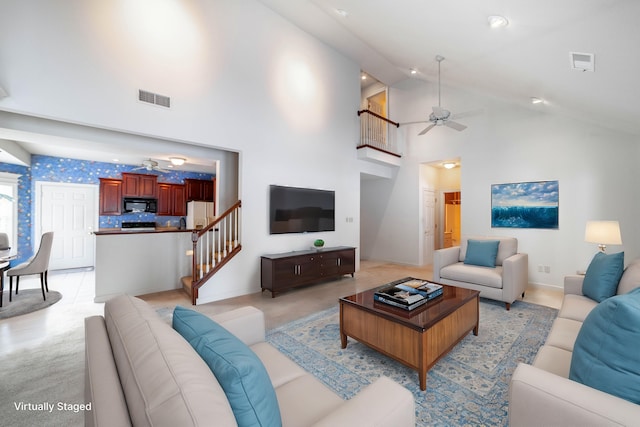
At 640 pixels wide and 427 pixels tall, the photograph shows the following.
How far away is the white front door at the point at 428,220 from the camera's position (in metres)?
6.74

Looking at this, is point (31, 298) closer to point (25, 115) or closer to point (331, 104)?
point (25, 115)

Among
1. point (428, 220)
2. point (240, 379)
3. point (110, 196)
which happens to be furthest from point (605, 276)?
point (110, 196)

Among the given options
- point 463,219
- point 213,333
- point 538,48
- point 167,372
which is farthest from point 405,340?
point 463,219

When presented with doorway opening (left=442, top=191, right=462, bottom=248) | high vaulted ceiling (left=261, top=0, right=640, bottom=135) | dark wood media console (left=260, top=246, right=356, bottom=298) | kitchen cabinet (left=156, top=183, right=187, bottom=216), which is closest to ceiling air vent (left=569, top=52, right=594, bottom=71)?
high vaulted ceiling (left=261, top=0, right=640, bottom=135)

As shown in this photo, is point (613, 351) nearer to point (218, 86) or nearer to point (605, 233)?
point (605, 233)

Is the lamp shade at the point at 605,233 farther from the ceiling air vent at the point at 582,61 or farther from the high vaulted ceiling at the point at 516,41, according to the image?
the ceiling air vent at the point at 582,61

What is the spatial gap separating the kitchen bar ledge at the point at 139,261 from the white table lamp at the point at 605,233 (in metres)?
5.87

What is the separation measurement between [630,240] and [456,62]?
12.4 feet

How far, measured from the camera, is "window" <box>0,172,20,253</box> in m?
5.37

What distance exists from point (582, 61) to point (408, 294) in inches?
109

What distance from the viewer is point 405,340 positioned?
2.04 meters

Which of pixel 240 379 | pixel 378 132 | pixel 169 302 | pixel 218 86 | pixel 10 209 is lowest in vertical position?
pixel 169 302

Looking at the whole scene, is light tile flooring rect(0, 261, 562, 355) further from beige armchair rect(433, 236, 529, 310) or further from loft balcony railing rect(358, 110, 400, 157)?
loft balcony railing rect(358, 110, 400, 157)

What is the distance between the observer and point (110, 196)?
259 inches
